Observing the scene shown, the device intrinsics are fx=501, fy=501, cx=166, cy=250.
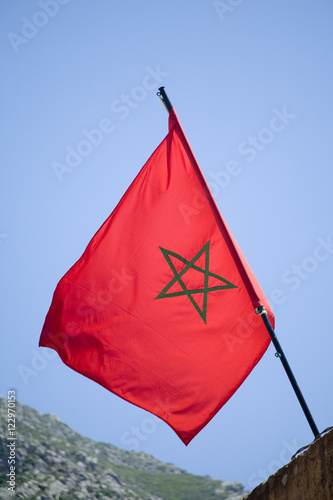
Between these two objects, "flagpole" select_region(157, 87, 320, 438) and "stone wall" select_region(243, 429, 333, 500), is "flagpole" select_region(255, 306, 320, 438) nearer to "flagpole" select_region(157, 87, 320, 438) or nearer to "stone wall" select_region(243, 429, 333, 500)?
"flagpole" select_region(157, 87, 320, 438)

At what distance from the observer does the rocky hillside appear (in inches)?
1479

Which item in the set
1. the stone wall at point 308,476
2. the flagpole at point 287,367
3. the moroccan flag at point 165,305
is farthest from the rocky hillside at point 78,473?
the stone wall at point 308,476

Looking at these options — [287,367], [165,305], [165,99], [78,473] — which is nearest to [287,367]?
[287,367]

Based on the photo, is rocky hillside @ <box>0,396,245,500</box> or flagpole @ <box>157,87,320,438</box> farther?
rocky hillside @ <box>0,396,245,500</box>

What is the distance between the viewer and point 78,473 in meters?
43.8

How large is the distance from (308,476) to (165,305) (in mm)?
2996

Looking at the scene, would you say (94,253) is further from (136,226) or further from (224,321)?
(224,321)

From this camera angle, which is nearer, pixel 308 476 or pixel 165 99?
pixel 308 476

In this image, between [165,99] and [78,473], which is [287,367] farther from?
[78,473]

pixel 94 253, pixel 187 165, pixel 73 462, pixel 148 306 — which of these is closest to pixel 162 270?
pixel 148 306

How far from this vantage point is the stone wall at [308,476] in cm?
340

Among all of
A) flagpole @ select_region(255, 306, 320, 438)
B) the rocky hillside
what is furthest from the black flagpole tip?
the rocky hillside

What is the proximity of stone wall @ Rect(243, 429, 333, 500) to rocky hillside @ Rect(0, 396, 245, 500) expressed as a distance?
29.8 meters

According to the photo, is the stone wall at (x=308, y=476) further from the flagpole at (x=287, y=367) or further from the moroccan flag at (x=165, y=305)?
the moroccan flag at (x=165, y=305)
